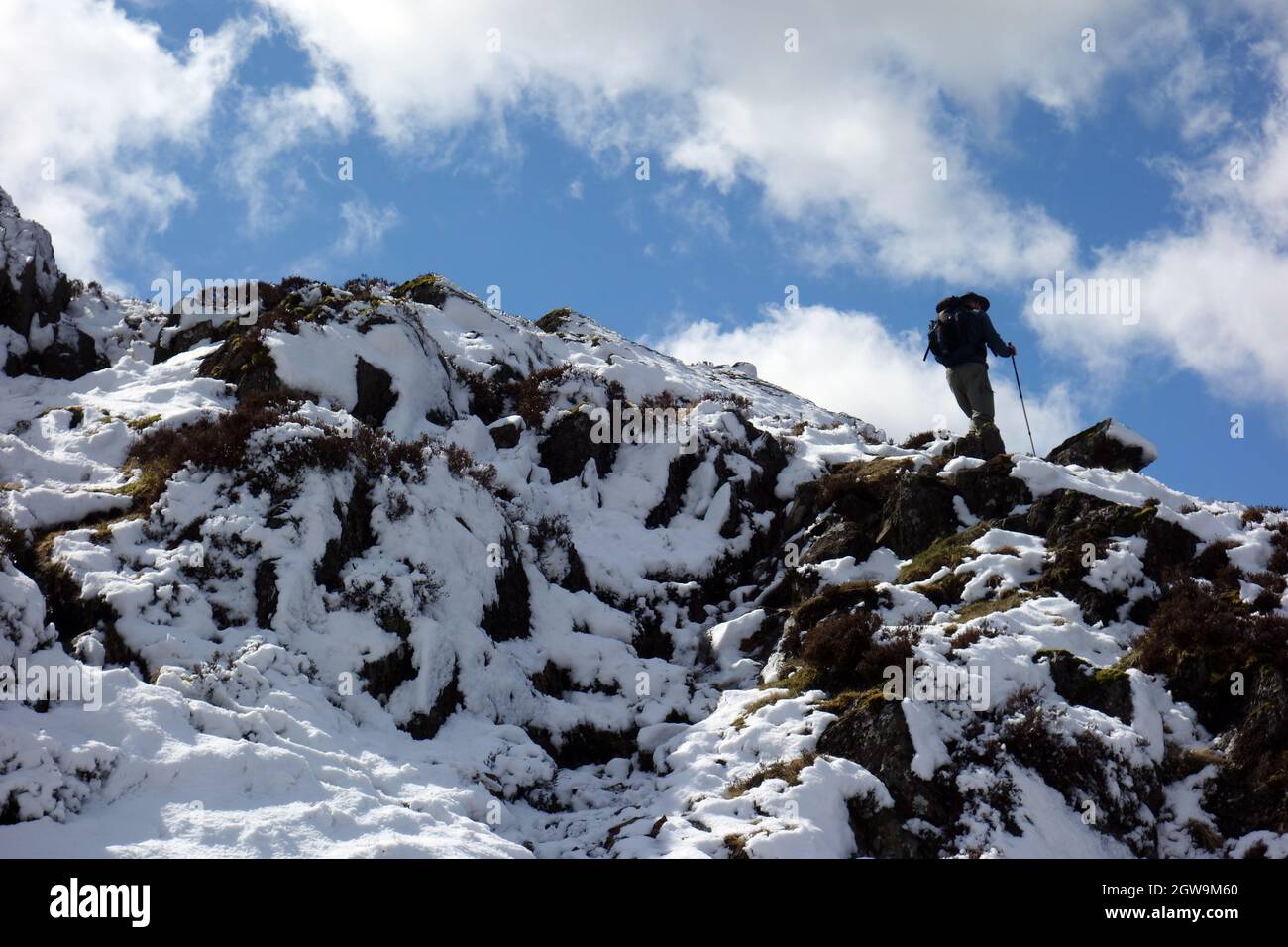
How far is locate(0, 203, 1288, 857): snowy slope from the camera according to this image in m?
11.6

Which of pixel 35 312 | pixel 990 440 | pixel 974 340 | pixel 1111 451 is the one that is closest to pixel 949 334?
pixel 974 340

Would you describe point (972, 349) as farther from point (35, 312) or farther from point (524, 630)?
point (35, 312)

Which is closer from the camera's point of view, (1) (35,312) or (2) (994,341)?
(2) (994,341)

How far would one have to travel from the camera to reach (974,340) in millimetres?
21938

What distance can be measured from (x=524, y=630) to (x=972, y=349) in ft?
41.2

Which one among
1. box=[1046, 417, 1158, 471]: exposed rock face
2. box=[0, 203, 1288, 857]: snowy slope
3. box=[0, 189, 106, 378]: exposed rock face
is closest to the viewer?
box=[0, 203, 1288, 857]: snowy slope

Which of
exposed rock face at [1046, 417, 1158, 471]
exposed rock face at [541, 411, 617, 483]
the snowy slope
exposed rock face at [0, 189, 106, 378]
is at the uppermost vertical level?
exposed rock face at [0, 189, 106, 378]

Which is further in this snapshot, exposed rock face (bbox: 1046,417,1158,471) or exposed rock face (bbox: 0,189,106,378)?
exposed rock face (bbox: 0,189,106,378)

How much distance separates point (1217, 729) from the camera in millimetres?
13516

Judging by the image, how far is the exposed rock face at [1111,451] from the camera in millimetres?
21688

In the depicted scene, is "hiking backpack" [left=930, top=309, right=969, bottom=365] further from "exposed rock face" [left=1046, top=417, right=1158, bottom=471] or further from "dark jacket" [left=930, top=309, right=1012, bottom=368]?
"exposed rock face" [left=1046, top=417, right=1158, bottom=471]

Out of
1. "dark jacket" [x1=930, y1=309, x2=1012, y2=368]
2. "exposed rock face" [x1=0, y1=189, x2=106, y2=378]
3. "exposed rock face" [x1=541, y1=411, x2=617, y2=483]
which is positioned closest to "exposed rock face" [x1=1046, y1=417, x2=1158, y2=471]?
"dark jacket" [x1=930, y1=309, x2=1012, y2=368]
